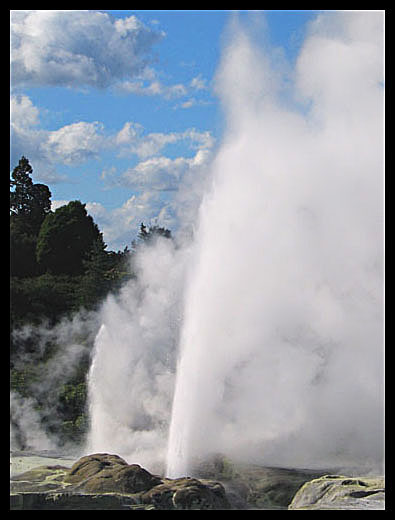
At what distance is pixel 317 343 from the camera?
14.8 m

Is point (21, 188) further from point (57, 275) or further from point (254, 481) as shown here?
point (254, 481)

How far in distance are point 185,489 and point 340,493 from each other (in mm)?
2507

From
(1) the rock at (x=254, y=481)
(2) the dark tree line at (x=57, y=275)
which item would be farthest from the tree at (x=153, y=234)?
(1) the rock at (x=254, y=481)

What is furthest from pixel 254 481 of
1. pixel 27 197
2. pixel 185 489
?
pixel 27 197

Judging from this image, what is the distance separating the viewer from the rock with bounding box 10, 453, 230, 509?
10188 millimetres

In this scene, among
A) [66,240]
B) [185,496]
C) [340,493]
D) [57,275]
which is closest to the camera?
[185,496]

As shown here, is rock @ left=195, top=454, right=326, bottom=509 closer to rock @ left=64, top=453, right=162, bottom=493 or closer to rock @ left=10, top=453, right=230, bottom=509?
rock @ left=10, top=453, right=230, bottom=509

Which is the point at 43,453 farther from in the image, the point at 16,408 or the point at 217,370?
the point at 217,370

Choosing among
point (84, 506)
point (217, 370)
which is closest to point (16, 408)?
point (217, 370)

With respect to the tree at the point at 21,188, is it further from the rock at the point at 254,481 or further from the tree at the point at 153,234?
the rock at the point at 254,481

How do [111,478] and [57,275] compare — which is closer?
[111,478]

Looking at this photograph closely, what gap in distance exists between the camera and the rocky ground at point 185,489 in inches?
402

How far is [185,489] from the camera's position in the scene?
33.8 feet
